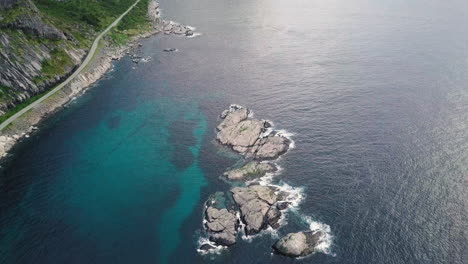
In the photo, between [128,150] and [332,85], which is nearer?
[128,150]

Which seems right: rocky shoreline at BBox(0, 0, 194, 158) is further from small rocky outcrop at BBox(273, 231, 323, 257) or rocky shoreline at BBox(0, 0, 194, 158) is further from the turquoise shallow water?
small rocky outcrop at BBox(273, 231, 323, 257)

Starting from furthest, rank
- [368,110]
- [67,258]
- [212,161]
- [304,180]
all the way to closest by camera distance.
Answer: [368,110], [212,161], [304,180], [67,258]

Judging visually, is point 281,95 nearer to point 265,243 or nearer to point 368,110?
point 368,110

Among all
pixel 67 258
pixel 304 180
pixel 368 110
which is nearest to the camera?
pixel 67 258

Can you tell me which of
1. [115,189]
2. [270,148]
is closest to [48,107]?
[115,189]

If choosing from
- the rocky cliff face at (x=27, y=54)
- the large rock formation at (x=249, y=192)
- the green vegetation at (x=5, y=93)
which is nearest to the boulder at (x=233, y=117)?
the large rock formation at (x=249, y=192)

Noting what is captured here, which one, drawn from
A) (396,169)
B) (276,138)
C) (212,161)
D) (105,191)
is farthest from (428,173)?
(105,191)

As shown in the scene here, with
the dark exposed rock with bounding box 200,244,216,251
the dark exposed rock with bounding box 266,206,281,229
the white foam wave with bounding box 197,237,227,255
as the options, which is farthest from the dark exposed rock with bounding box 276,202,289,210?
the dark exposed rock with bounding box 200,244,216,251
